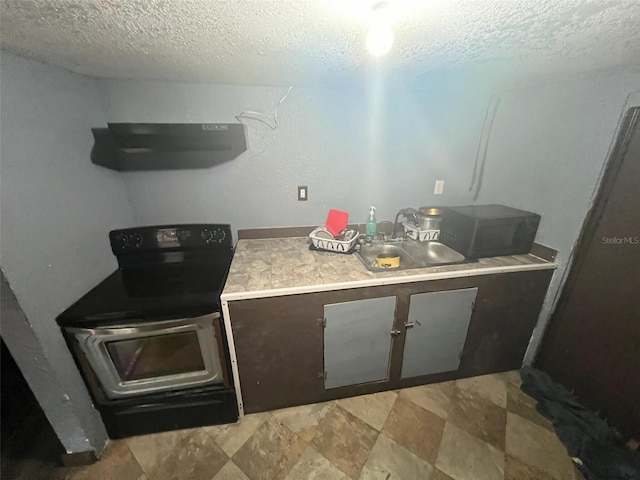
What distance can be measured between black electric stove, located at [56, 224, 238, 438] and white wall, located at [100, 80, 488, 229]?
41 centimetres

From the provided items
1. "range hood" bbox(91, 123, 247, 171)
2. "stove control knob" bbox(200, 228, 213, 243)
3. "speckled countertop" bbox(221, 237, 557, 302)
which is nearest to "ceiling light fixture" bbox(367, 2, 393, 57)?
"range hood" bbox(91, 123, 247, 171)

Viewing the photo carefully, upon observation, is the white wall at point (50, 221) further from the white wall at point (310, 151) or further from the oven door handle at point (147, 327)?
the white wall at point (310, 151)

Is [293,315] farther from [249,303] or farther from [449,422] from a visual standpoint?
[449,422]

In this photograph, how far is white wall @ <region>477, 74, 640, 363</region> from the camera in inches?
52.8

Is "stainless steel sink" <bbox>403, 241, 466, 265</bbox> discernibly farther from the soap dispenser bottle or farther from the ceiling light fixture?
the ceiling light fixture

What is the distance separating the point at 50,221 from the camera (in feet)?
3.76

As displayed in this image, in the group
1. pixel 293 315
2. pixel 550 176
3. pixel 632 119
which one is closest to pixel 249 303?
pixel 293 315

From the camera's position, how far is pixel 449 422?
153 cm

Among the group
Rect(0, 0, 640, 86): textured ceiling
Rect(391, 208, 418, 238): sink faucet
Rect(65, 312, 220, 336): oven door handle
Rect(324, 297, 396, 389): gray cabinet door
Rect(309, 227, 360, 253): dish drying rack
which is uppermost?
Rect(0, 0, 640, 86): textured ceiling

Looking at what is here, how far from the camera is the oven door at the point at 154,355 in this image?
1.22m

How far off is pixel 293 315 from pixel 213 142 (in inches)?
40.8

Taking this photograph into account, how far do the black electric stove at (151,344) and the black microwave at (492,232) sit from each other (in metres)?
1.49

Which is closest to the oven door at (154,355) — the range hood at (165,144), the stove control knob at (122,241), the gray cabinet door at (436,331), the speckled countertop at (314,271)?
the speckled countertop at (314,271)

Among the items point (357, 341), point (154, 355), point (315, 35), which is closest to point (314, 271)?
point (357, 341)
